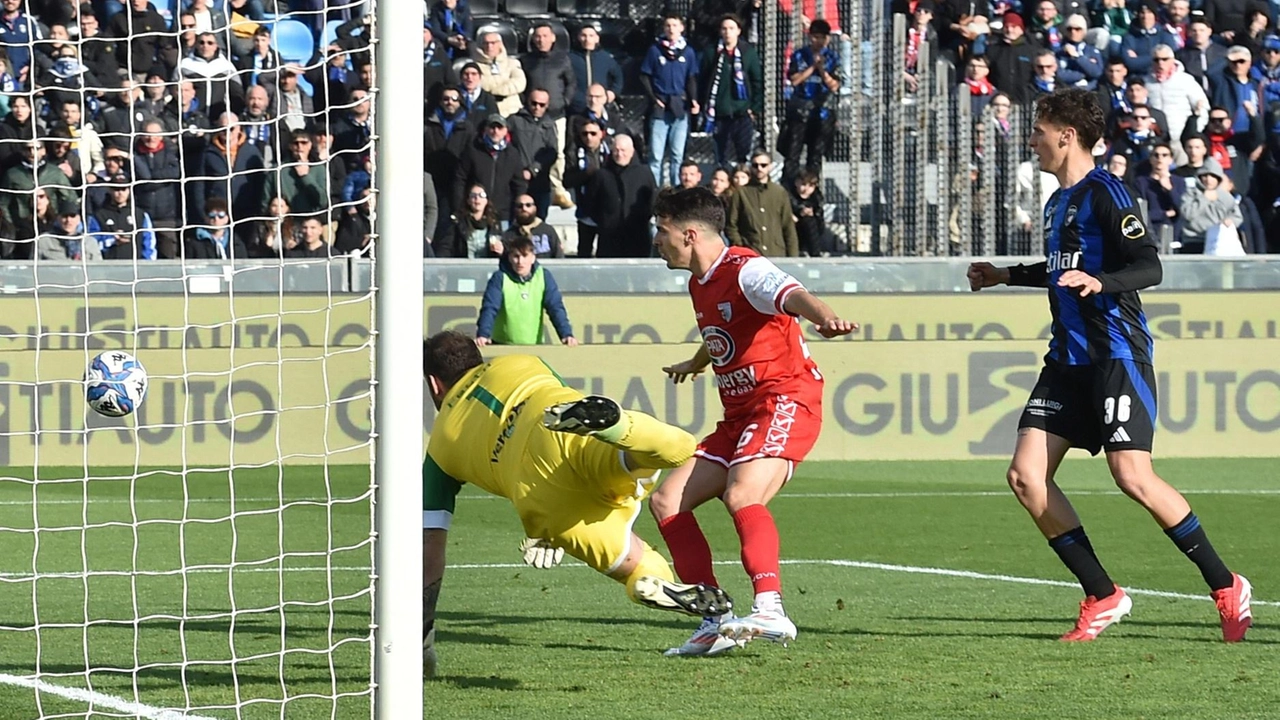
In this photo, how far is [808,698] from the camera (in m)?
5.74

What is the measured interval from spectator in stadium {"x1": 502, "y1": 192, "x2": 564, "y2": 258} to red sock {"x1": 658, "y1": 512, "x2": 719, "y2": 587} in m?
9.36

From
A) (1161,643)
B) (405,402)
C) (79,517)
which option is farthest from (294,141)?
(405,402)

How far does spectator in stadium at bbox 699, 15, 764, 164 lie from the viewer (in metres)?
18.4

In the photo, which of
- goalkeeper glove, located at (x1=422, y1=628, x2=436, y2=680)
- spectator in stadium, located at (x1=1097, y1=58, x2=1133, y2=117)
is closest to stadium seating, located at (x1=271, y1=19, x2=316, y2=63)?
goalkeeper glove, located at (x1=422, y1=628, x2=436, y2=680)

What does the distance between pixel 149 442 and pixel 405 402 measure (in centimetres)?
1120

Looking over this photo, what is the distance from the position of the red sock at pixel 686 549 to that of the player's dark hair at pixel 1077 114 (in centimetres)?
211

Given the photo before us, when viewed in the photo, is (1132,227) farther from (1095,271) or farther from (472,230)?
(472,230)

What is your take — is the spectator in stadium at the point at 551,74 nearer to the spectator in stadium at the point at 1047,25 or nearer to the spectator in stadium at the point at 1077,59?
the spectator in stadium at the point at 1047,25

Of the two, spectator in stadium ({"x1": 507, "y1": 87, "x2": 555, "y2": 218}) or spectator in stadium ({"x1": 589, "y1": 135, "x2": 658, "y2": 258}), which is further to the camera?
spectator in stadium ({"x1": 507, "y1": 87, "x2": 555, "y2": 218})

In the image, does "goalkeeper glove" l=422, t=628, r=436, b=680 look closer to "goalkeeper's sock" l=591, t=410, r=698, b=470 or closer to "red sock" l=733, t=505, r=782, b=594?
"goalkeeper's sock" l=591, t=410, r=698, b=470

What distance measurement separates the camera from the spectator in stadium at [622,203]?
1689cm

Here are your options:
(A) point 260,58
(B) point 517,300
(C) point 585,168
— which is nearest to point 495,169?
(C) point 585,168

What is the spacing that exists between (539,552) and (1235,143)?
14.4 meters

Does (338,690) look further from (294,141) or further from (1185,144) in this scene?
(1185,144)
